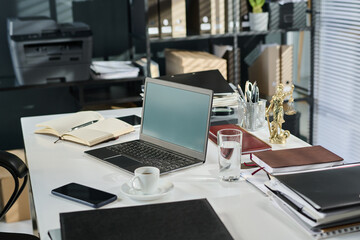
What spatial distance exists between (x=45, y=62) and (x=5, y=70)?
0.46 m

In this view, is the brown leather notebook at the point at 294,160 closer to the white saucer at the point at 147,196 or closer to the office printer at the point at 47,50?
the white saucer at the point at 147,196

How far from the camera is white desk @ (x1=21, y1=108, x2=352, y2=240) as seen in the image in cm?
124

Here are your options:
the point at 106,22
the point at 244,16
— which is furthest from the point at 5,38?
the point at 244,16

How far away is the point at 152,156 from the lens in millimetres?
1731

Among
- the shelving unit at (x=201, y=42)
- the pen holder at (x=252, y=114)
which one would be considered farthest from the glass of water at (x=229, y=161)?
the shelving unit at (x=201, y=42)

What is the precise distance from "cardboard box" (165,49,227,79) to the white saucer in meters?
1.69

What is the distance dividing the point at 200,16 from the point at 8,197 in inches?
61.4

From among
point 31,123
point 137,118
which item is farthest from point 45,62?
point 137,118

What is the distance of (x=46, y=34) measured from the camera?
2.91m

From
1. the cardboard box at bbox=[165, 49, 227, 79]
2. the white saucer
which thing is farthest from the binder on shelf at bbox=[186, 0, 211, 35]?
the white saucer

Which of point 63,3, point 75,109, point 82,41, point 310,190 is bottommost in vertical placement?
point 75,109

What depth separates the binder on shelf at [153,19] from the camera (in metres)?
3.09

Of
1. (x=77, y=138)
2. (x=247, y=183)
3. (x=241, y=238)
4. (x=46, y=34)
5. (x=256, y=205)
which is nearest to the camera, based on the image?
(x=241, y=238)

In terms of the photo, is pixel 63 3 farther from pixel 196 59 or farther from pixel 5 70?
pixel 196 59
